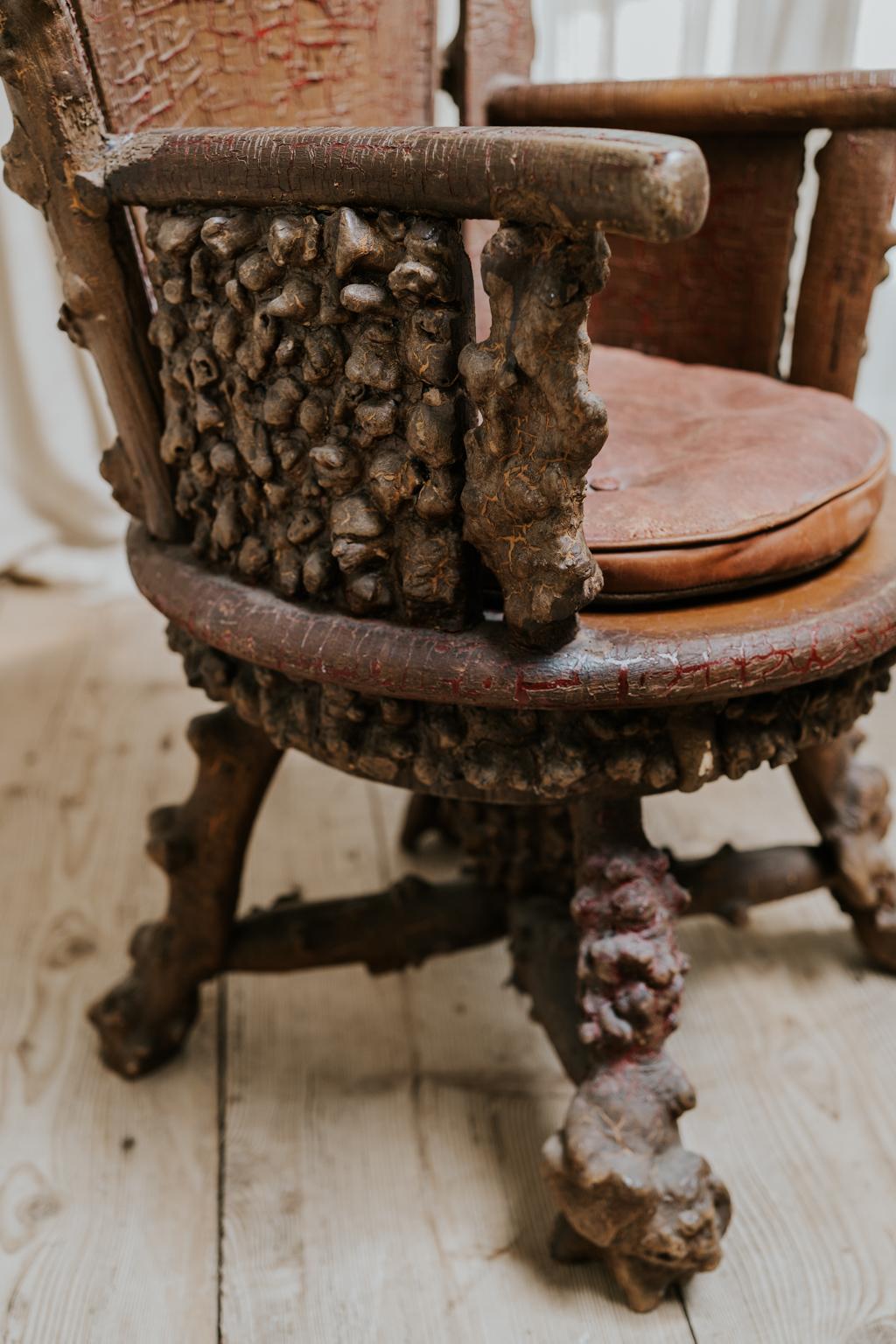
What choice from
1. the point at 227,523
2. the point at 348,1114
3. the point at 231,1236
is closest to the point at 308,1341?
the point at 231,1236

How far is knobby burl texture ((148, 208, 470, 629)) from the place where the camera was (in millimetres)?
733

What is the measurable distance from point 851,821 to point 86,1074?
2.76ft

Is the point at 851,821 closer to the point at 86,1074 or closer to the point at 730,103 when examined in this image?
the point at 730,103

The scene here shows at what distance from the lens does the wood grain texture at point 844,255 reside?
111 cm

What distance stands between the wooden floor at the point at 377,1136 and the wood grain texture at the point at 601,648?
1.71 ft

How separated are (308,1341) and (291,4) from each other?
1174 millimetres

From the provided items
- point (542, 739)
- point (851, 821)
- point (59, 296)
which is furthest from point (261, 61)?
point (59, 296)

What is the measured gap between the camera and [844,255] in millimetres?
1146

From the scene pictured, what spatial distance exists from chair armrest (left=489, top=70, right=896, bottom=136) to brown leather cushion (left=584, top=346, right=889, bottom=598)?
0.25 meters

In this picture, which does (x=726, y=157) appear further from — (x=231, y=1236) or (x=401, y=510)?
(x=231, y=1236)

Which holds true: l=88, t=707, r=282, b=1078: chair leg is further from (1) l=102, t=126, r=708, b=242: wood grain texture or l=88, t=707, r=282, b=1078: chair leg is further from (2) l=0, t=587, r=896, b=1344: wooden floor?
(1) l=102, t=126, r=708, b=242: wood grain texture

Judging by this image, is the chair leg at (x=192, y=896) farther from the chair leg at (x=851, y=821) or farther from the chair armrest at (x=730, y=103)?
the chair armrest at (x=730, y=103)

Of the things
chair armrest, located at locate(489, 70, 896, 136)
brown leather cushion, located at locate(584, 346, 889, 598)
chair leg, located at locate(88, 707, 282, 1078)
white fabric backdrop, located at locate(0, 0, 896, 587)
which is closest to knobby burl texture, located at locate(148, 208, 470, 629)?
brown leather cushion, located at locate(584, 346, 889, 598)

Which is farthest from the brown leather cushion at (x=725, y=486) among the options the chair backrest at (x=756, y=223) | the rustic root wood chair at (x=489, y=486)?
the chair backrest at (x=756, y=223)
